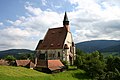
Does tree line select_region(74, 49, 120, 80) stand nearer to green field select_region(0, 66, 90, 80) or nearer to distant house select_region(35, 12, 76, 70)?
green field select_region(0, 66, 90, 80)

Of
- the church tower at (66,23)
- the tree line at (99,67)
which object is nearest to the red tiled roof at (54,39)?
the church tower at (66,23)

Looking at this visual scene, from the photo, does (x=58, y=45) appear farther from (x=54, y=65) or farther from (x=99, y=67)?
(x=99, y=67)

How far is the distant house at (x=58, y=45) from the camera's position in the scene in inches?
3209

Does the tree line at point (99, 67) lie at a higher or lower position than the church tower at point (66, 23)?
lower

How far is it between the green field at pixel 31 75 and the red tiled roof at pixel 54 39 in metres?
14.8

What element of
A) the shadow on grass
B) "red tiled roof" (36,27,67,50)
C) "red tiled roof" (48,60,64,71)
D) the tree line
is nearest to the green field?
the shadow on grass

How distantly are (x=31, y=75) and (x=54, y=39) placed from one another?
3061 centimetres

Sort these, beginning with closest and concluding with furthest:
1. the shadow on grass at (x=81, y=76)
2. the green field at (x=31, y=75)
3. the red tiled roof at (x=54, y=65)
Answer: the green field at (x=31, y=75) → the shadow on grass at (x=81, y=76) → the red tiled roof at (x=54, y=65)

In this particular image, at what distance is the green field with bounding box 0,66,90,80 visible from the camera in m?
51.4

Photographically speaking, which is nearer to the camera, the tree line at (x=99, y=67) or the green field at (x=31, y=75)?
the green field at (x=31, y=75)

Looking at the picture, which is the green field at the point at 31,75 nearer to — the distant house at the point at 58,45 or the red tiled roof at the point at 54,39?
the distant house at the point at 58,45

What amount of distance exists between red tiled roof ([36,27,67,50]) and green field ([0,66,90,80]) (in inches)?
584

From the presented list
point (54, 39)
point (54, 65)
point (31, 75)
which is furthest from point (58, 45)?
point (31, 75)

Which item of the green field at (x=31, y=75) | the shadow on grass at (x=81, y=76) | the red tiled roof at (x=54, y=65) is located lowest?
the shadow on grass at (x=81, y=76)
